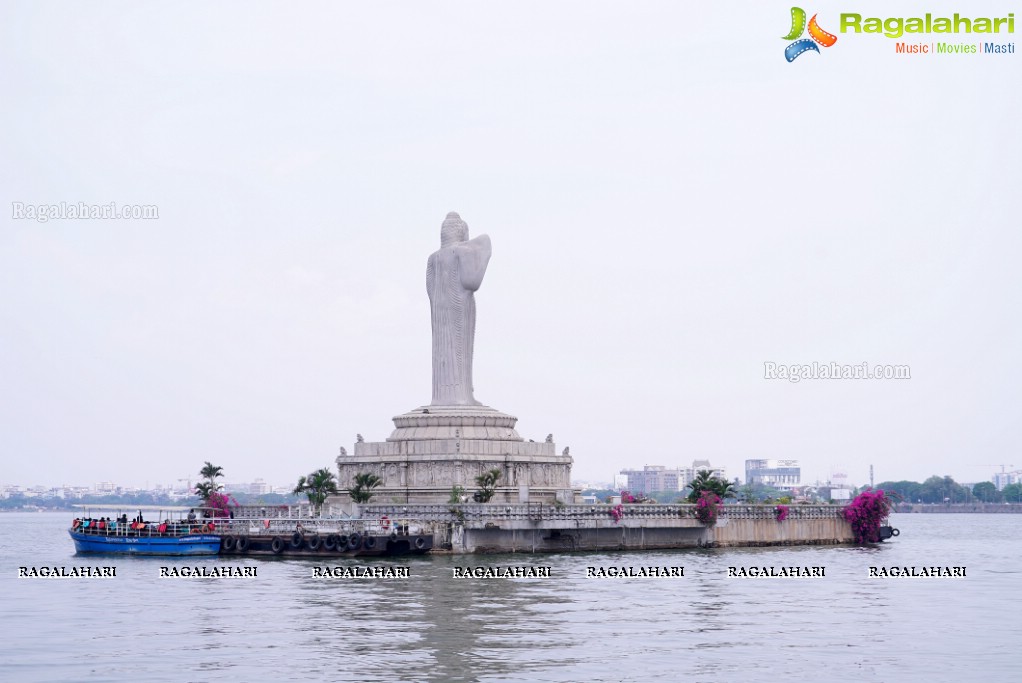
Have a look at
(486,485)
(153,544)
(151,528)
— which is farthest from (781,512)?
(151,528)

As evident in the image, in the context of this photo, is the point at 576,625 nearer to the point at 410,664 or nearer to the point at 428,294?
the point at 410,664

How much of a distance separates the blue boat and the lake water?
215 inches

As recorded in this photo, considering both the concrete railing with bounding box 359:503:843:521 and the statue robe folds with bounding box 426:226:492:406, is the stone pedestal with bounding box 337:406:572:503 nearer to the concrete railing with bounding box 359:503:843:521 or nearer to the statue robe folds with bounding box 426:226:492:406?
the statue robe folds with bounding box 426:226:492:406

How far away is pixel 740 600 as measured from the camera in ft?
161

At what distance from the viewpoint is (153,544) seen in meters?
68.8

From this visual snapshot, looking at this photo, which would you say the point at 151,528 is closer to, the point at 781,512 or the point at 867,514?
the point at 781,512

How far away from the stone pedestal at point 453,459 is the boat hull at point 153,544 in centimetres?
1089

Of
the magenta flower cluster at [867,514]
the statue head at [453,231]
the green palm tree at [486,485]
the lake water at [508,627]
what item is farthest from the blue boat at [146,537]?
the magenta flower cluster at [867,514]

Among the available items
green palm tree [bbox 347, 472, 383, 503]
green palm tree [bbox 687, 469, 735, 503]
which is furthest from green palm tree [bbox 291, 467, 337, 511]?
green palm tree [bbox 687, 469, 735, 503]

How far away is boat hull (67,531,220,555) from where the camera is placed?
67.6 meters

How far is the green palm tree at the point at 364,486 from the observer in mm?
72562

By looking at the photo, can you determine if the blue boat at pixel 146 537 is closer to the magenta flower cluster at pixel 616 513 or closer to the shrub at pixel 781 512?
the magenta flower cluster at pixel 616 513

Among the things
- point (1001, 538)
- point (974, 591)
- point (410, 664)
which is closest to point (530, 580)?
point (974, 591)

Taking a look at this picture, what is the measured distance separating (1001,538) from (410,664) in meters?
86.5
